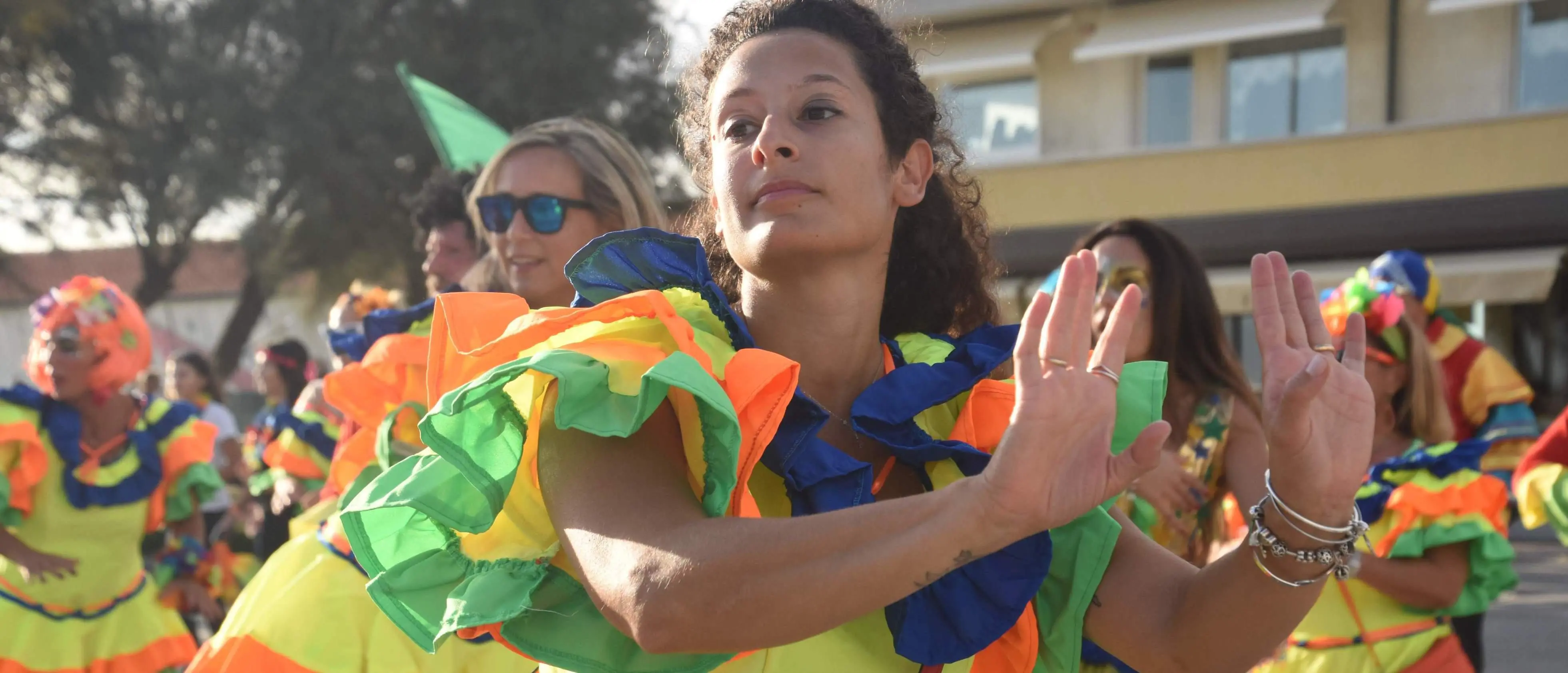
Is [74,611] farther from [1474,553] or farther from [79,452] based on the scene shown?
[1474,553]

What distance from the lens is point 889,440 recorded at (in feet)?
6.32

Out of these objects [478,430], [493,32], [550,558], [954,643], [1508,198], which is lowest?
[1508,198]

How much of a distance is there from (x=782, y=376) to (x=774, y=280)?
37cm

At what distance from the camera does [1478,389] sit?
5.99m

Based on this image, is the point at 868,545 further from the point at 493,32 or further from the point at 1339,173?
the point at 493,32

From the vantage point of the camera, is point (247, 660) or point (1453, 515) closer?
point (247, 660)

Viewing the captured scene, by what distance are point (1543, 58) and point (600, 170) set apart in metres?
15.1

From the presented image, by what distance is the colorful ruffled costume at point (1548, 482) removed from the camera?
417 cm

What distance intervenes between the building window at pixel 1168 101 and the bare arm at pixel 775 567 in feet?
55.0

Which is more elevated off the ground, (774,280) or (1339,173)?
(774,280)

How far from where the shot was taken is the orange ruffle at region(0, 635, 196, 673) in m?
5.27

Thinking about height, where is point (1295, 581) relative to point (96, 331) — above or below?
above

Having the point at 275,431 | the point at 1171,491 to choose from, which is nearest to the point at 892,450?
the point at 1171,491

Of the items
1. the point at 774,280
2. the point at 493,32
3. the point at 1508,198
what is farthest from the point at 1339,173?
the point at 774,280
